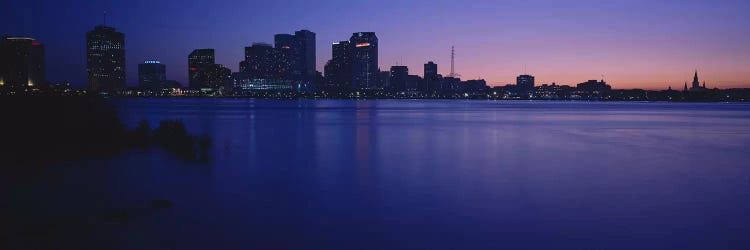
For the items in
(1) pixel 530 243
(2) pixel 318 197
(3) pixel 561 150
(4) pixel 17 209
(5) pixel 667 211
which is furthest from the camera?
(3) pixel 561 150

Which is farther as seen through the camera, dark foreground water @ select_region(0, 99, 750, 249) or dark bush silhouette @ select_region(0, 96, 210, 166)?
dark bush silhouette @ select_region(0, 96, 210, 166)

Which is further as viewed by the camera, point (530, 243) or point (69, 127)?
point (69, 127)

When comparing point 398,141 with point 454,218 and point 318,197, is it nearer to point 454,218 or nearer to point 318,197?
point 318,197

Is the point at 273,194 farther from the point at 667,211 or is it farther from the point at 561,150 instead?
the point at 561,150

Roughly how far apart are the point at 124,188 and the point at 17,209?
3373 millimetres

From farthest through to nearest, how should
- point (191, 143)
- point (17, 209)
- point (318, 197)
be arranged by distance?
1. point (191, 143)
2. point (318, 197)
3. point (17, 209)

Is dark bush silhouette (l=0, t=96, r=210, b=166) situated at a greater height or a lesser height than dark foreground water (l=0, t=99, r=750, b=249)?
greater

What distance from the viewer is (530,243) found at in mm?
10766

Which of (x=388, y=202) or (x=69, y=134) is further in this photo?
(x=69, y=134)

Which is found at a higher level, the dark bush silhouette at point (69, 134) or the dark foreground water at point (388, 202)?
the dark bush silhouette at point (69, 134)

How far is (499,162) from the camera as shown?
24219 millimetres

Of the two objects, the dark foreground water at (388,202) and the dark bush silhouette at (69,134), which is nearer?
the dark foreground water at (388,202)

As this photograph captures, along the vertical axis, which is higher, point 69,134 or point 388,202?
point 69,134

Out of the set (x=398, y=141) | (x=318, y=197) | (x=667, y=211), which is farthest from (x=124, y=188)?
(x=398, y=141)
